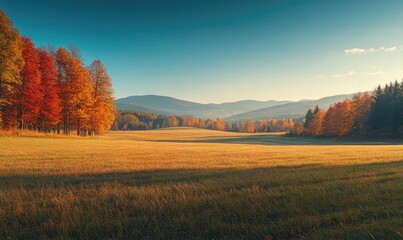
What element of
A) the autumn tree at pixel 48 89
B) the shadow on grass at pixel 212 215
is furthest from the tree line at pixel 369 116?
the autumn tree at pixel 48 89

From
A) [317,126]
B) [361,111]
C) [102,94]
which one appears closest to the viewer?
[102,94]

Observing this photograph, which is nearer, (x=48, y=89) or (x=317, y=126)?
(x=48, y=89)

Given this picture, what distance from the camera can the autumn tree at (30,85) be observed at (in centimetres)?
3391

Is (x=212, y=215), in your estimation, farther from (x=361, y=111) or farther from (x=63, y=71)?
(x=361, y=111)

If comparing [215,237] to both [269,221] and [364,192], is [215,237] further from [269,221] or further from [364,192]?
[364,192]

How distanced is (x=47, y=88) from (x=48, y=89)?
0.20 m

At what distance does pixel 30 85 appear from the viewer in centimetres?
3409

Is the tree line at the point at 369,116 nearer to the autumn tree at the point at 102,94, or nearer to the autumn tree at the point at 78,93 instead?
the autumn tree at the point at 102,94

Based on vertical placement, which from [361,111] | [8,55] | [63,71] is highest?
[63,71]

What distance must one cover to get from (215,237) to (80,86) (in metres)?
43.3

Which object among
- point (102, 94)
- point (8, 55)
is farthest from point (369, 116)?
point (8, 55)

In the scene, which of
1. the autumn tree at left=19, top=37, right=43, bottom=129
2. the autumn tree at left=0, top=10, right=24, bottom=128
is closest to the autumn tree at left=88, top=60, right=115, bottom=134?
the autumn tree at left=19, top=37, right=43, bottom=129

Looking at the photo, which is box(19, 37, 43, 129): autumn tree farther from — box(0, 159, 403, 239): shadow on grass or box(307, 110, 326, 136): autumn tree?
box(307, 110, 326, 136): autumn tree

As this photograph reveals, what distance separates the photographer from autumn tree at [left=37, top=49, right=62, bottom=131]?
123ft
